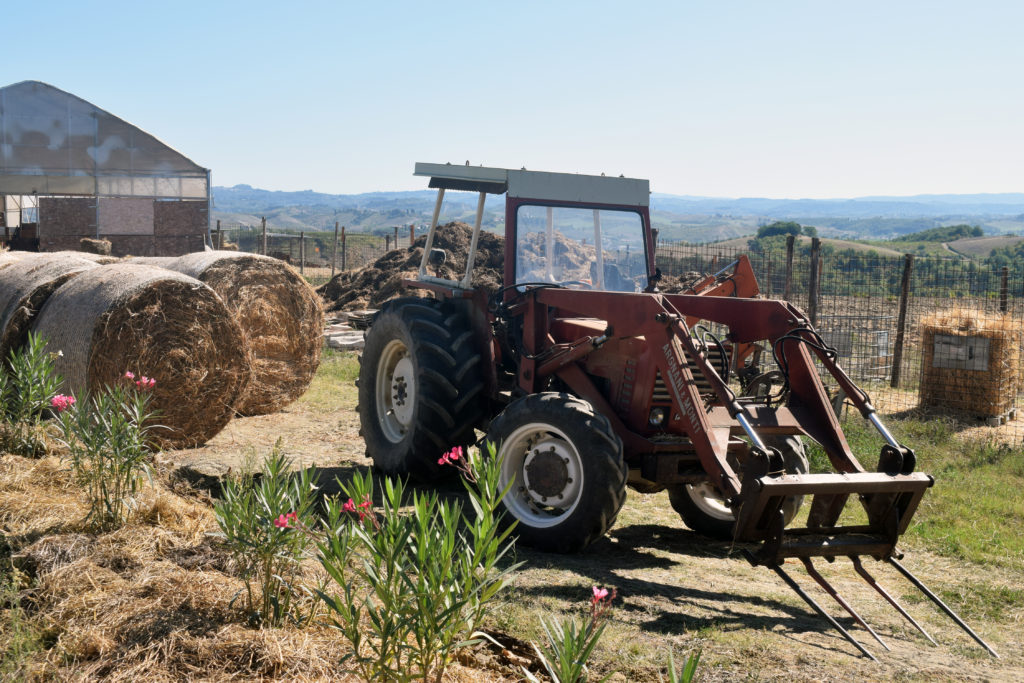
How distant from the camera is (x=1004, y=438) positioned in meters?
9.56

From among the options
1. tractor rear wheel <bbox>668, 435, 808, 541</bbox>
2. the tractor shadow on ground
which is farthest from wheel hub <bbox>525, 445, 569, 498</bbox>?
tractor rear wheel <bbox>668, 435, 808, 541</bbox>

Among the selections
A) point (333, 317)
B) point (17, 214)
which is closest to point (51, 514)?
point (333, 317)

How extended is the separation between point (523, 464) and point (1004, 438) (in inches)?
256

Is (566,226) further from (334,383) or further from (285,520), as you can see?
(334,383)

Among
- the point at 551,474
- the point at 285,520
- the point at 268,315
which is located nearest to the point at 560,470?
the point at 551,474

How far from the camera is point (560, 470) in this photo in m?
5.19

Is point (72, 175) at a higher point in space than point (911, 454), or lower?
higher

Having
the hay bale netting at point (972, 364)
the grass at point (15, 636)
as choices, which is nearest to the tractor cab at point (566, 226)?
the grass at point (15, 636)

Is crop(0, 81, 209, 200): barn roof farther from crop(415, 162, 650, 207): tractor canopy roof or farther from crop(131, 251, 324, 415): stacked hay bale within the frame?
crop(415, 162, 650, 207): tractor canopy roof

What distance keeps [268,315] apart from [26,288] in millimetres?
2251

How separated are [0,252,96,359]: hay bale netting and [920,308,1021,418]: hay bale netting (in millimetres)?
9219

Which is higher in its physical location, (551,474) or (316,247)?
(316,247)

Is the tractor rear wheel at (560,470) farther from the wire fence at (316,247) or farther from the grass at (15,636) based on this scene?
the wire fence at (316,247)

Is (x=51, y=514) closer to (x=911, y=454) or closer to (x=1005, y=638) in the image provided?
(x=911, y=454)
